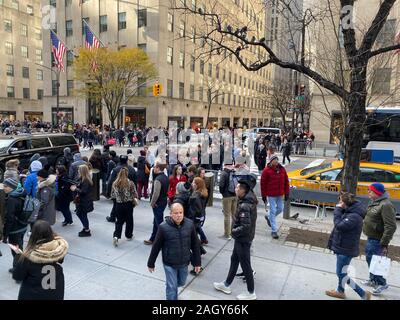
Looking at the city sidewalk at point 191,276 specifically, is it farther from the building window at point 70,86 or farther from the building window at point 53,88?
the building window at point 53,88

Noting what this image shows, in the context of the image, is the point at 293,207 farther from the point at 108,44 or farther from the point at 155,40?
the point at 108,44

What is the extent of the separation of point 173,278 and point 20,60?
6257cm

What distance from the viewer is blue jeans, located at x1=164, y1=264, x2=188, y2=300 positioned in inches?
165

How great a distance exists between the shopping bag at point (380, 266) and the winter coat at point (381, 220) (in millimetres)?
233

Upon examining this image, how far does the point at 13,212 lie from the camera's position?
5160 mm

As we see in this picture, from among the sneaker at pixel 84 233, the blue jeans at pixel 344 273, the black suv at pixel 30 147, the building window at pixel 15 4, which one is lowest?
the sneaker at pixel 84 233

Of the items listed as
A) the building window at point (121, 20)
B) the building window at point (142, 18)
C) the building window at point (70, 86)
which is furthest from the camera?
the building window at point (70, 86)

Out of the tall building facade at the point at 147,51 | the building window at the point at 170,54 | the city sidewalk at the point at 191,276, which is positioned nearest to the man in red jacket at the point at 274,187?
the city sidewalk at the point at 191,276

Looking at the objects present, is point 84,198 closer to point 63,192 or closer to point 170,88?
point 63,192

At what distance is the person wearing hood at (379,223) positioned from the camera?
4871mm

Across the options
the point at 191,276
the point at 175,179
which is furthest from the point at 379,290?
the point at 175,179

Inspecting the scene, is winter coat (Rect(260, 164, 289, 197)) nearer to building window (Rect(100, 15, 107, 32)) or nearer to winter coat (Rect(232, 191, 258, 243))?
winter coat (Rect(232, 191, 258, 243))
